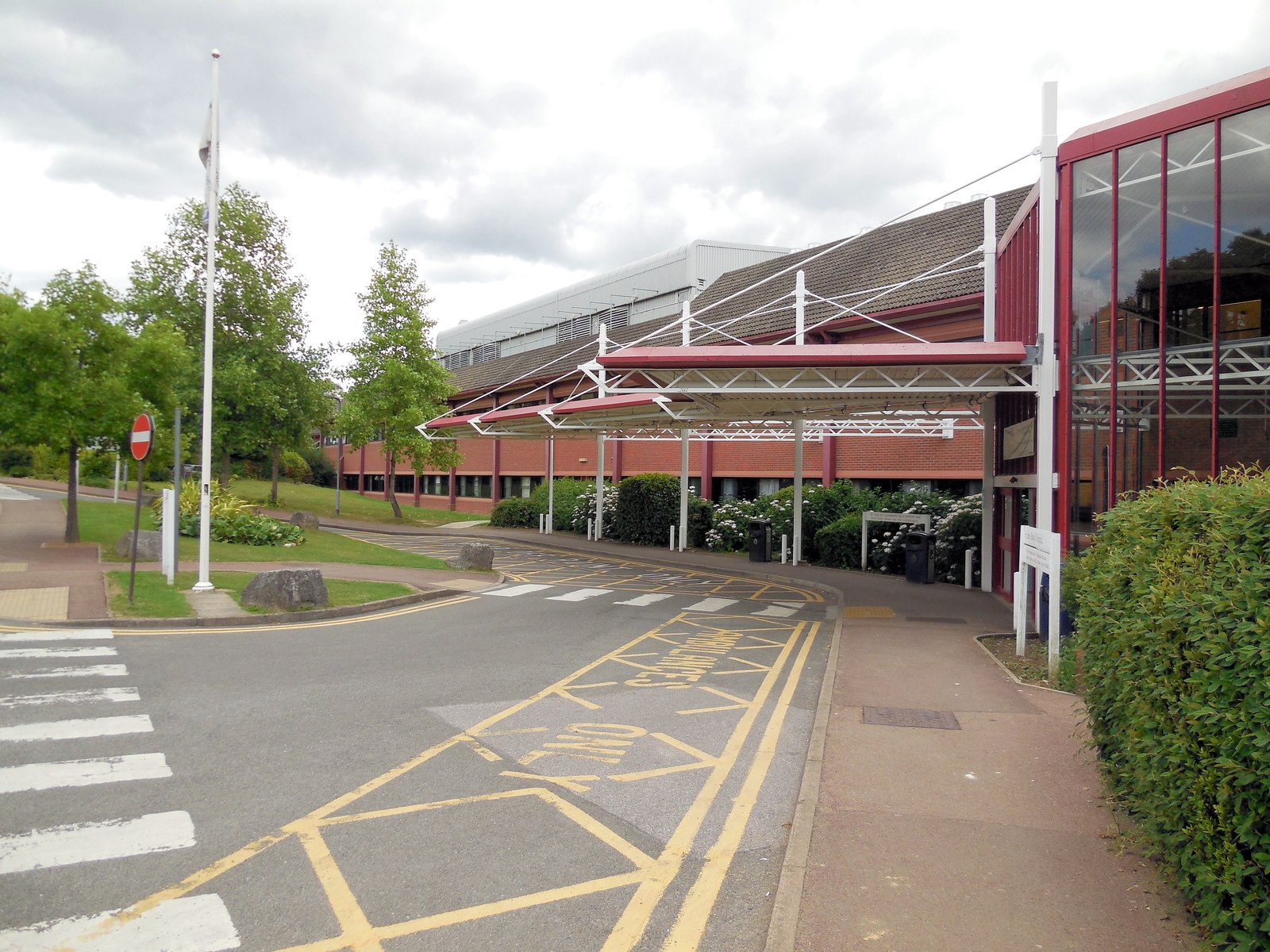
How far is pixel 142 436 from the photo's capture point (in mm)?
13680

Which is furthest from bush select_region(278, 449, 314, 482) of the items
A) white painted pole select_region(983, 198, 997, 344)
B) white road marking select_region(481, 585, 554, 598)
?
white painted pole select_region(983, 198, 997, 344)

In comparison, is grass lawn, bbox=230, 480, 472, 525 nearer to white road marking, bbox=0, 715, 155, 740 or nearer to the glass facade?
the glass facade

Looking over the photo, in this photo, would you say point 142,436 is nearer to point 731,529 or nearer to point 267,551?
point 267,551

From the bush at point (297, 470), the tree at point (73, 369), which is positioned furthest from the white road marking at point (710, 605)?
the bush at point (297, 470)

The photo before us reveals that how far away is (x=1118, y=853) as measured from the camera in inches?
194

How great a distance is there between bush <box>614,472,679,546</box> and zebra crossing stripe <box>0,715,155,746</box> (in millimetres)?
23381

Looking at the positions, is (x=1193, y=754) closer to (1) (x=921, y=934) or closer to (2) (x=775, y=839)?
(1) (x=921, y=934)

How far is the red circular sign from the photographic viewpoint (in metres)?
13.5

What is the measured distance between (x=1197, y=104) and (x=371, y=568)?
54.9 feet

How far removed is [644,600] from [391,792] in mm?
11247

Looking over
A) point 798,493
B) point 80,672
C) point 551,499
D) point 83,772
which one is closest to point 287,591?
point 80,672

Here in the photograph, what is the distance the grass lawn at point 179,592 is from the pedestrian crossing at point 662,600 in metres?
2.15

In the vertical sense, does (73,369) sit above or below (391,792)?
above

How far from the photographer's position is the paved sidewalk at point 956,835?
4090mm
